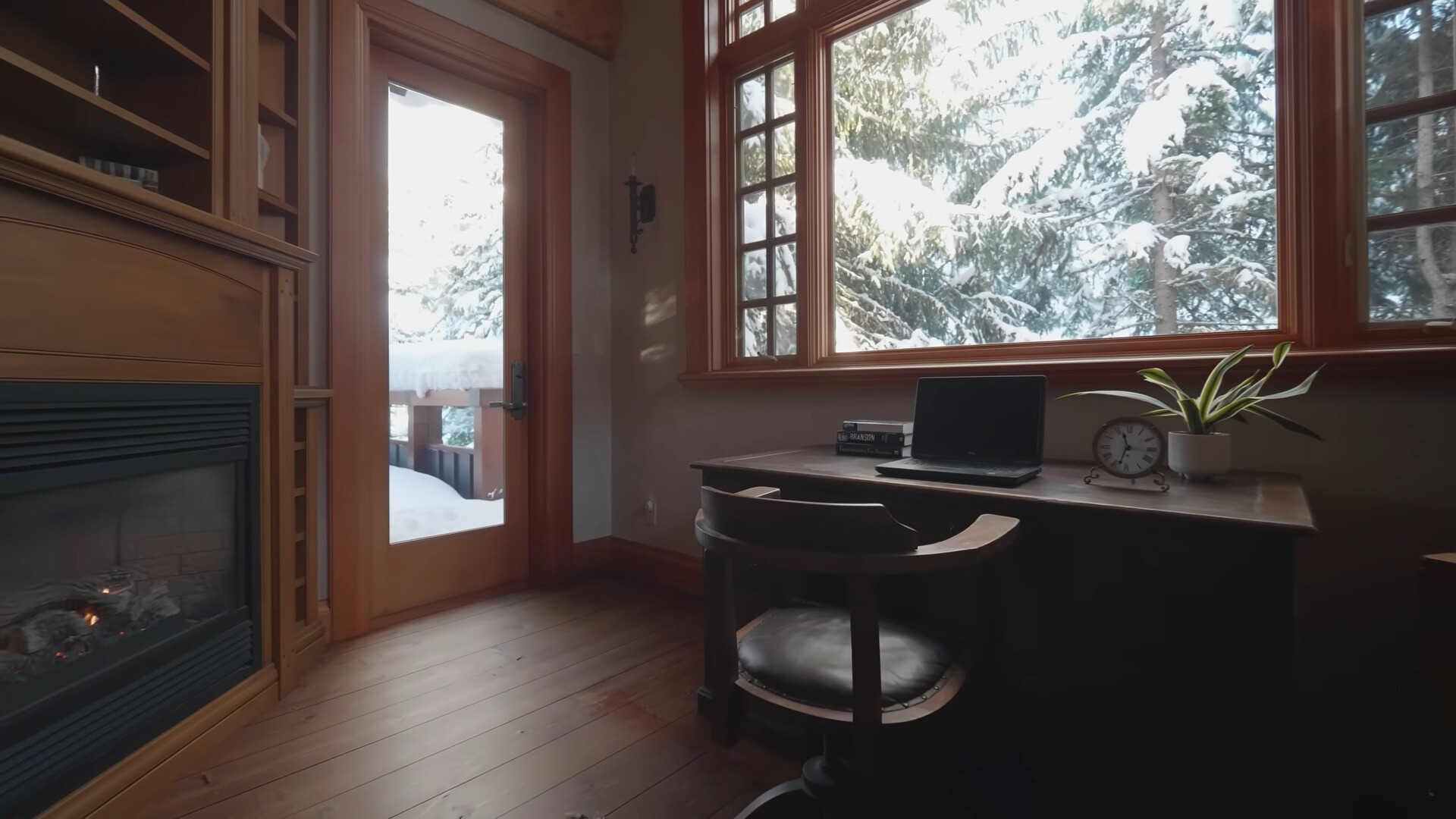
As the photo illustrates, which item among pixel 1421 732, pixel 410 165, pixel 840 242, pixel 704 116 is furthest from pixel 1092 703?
pixel 410 165

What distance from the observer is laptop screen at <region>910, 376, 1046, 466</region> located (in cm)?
151

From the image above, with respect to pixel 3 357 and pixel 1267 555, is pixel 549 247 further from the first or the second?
pixel 1267 555

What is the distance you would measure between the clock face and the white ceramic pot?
1.7 inches

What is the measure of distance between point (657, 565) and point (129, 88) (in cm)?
245

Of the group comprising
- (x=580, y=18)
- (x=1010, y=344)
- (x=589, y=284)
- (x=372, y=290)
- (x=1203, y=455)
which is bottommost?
(x=1203, y=455)

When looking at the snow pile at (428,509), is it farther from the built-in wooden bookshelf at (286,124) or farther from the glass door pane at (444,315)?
the built-in wooden bookshelf at (286,124)

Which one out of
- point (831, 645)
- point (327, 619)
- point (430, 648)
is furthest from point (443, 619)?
point (831, 645)

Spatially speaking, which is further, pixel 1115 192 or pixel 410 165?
pixel 410 165

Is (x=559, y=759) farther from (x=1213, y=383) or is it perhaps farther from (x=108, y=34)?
(x=108, y=34)

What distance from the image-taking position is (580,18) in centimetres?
297

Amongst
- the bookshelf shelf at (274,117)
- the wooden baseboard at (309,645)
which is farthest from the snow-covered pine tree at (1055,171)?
the wooden baseboard at (309,645)

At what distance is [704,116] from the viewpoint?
2688 millimetres

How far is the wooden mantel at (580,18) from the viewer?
2.79 m

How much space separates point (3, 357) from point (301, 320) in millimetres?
1055
